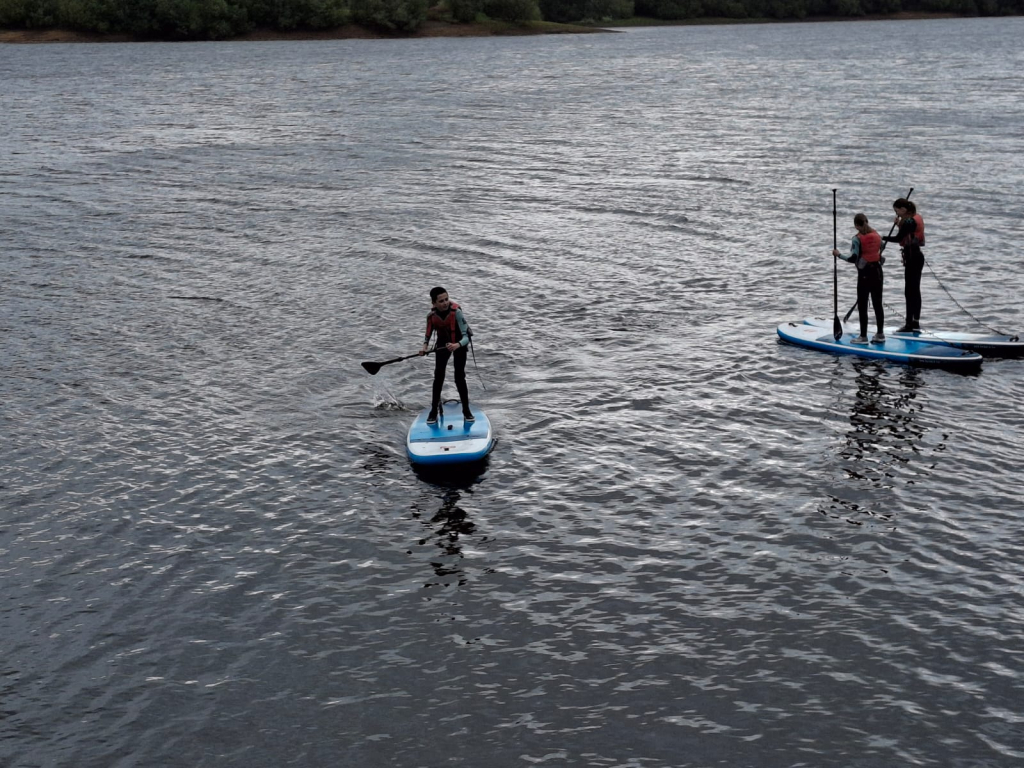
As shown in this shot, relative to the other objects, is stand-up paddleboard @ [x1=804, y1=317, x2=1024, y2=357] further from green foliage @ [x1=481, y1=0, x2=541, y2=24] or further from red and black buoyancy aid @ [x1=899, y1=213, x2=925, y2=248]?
green foliage @ [x1=481, y1=0, x2=541, y2=24]

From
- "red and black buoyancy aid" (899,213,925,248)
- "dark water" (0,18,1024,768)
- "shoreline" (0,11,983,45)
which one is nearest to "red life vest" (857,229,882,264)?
"red and black buoyancy aid" (899,213,925,248)

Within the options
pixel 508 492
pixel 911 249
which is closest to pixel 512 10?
pixel 911 249

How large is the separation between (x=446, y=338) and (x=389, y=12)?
15381cm

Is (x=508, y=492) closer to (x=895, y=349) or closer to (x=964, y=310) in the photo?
(x=895, y=349)

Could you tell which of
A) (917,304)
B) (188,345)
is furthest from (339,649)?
(917,304)

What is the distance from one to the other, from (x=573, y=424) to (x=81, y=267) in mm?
22476

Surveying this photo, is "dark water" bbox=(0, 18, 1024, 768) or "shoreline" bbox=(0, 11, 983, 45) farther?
"shoreline" bbox=(0, 11, 983, 45)

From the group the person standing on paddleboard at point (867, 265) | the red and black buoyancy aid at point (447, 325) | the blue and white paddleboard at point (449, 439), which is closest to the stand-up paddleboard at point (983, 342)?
the person standing on paddleboard at point (867, 265)

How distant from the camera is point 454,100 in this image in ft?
301

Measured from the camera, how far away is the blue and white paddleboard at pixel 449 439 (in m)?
21.7

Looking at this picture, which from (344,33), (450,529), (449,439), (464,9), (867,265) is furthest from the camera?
(464,9)

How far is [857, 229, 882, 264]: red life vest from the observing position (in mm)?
27688

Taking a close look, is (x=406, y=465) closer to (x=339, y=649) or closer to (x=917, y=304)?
(x=339, y=649)

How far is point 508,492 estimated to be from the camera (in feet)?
69.5
